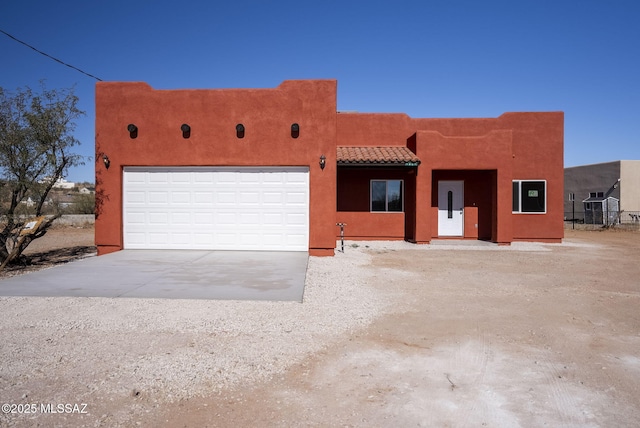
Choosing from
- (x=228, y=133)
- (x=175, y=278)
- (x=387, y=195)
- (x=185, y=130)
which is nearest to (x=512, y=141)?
(x=387, y=195)

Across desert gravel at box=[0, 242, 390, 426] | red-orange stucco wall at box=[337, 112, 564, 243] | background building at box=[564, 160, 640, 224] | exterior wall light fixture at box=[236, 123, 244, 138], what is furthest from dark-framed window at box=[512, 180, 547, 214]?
background building at box=[564, 160, 640, 224]

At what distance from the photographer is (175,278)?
8273 mm

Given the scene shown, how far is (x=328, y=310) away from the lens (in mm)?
6383

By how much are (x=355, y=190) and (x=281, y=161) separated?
5.39 m

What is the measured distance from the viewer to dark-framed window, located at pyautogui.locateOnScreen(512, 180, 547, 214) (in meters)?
16.9

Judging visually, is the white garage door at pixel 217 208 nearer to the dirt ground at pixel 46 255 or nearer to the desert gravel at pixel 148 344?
the dirt ground at pixel 46 255

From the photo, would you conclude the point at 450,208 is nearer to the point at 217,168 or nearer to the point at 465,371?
the point at 217,168

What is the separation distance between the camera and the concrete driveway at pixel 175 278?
7047 millimetres

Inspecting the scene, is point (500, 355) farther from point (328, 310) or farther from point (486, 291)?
point (486, 291)

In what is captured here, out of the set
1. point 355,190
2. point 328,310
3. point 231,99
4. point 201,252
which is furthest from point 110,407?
point 355,190

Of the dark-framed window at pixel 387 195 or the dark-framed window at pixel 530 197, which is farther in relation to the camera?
the dark-framed window at pixel 530 197

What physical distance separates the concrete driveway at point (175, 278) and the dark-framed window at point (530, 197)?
10064 millimetres

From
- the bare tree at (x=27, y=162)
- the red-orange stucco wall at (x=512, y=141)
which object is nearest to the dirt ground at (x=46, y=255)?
the bare tree at (x=27, y=162)

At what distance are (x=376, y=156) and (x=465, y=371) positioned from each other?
453 inches
